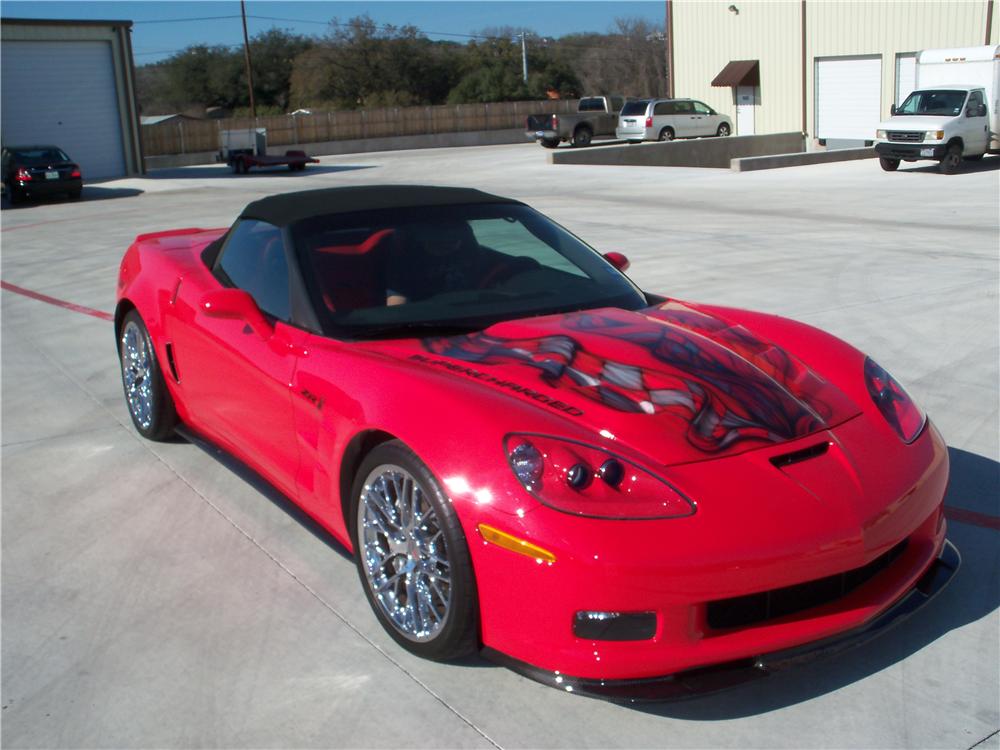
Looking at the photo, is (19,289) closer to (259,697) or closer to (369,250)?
(369,250)

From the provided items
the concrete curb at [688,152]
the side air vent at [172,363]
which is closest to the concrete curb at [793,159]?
the concrete curb at [688,152]

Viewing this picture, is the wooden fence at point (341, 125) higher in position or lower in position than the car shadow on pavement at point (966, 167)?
higher

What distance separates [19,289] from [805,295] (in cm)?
808

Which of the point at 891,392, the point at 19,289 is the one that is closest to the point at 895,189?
the point at 19,289

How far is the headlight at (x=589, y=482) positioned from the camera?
2746mm

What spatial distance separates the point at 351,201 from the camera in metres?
4.45

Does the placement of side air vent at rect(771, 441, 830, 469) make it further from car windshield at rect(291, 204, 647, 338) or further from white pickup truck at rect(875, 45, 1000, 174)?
white pickup truck at rect(875, 45, 1000, 174)

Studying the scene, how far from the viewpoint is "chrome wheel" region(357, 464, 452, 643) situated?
120 inches

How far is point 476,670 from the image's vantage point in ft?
10.3

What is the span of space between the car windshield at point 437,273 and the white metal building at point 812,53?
93.4 feet

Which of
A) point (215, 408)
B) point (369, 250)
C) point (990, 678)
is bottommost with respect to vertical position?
point (990, 678)

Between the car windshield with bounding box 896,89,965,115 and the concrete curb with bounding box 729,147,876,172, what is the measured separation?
3091 mm

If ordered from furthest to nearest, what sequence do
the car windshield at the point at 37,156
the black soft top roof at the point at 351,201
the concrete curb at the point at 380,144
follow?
1. the concrete curb at the point at 380,144
2. the car windshield at the point at 37,156
3. the black soft top roof at the point at 351,201

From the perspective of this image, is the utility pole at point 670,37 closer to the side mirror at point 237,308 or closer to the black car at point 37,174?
the black car at point 37,174
